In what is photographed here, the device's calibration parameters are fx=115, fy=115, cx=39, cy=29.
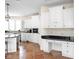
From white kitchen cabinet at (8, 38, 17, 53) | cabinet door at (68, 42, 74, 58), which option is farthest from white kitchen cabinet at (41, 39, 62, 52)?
white kitchen cabinet at (8, 38, 17, 53)

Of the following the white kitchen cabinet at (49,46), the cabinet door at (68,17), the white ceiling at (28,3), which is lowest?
the white kitchen cabinet at (49,46)

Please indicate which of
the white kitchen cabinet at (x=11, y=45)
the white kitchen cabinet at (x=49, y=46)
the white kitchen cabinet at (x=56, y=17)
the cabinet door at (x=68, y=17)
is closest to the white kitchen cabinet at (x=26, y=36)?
the white kitchen cabinet at (x=11, y=45)

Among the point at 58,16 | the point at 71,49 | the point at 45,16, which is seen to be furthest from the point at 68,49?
the point at 45,16

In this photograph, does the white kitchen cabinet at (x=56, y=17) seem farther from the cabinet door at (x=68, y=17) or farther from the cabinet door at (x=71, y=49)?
the cabinet door at (x=71, y=49)

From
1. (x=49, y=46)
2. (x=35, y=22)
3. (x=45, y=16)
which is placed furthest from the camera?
(x=35, y=22)

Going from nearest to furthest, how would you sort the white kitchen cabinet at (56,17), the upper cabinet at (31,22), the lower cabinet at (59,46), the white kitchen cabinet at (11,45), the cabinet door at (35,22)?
the lower cabinet at (59,46)
the white kitchen cabinet at (56,17)
the white kitchen cabinet at (11,45)
the cabinet door at (35,22)
the upper cabinet at (31,22)

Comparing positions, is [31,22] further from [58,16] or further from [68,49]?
[68,49]

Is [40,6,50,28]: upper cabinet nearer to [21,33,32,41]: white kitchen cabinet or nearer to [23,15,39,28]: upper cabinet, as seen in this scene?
[23,15,39,28]: upper cabinet

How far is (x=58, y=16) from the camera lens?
6.38 metres

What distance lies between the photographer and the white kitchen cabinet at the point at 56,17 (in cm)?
623

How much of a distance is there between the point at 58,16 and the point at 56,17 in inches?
6.0
